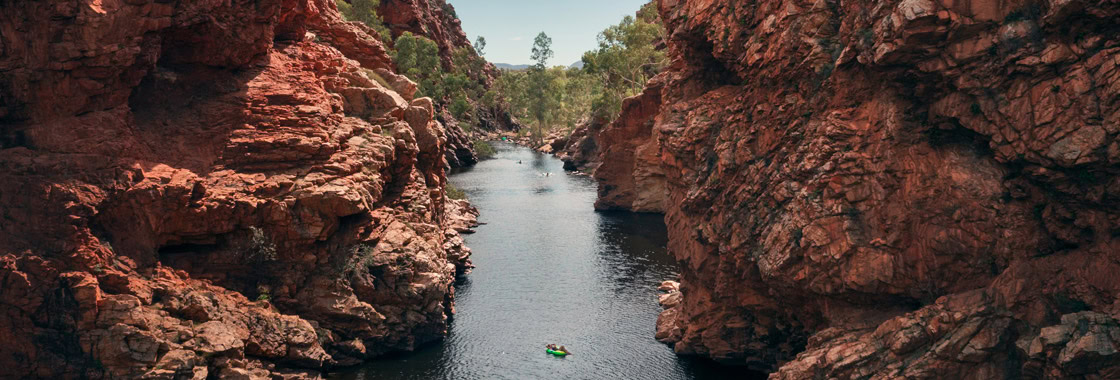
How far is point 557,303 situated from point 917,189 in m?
27.3

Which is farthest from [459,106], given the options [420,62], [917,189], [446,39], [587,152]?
[917,189]

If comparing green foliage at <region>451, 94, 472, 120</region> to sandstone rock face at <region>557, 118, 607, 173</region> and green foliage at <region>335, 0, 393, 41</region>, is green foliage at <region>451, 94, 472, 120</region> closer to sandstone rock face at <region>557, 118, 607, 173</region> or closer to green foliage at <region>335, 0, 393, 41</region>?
green foliage at <region>335, 0, 393, 41</region>

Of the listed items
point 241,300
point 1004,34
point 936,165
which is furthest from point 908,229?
point 241,300

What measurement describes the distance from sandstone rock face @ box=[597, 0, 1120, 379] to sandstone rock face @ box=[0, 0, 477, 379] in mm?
17889

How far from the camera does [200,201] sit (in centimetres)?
3472

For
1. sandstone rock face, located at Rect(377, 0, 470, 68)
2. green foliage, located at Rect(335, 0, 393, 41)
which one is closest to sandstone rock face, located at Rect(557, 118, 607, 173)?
green foliage, located at Rect(335, 0, 393, 41)

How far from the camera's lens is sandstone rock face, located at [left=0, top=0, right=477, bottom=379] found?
29.7 meters

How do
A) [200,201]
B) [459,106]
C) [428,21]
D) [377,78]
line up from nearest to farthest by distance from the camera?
[200,201], [377,78], [459,106], [428,21]

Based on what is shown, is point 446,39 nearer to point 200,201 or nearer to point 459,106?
point 459,106

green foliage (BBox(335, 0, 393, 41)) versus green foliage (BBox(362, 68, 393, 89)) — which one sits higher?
green foliage (BBox(335, 0, 393, 41))

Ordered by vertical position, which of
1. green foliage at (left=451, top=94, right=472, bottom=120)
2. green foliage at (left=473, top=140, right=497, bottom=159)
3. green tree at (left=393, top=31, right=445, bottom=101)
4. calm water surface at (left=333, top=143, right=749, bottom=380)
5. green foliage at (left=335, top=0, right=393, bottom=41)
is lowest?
calm water surface at (left=333, top=143, right=749, bottom=380)

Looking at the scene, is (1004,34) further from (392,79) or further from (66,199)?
(392,79)

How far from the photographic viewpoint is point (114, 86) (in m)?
33.9

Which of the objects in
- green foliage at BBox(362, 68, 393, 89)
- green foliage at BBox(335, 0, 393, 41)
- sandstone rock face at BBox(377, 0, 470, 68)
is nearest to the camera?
green foliage at BBox(362, 68, 393, 89)
